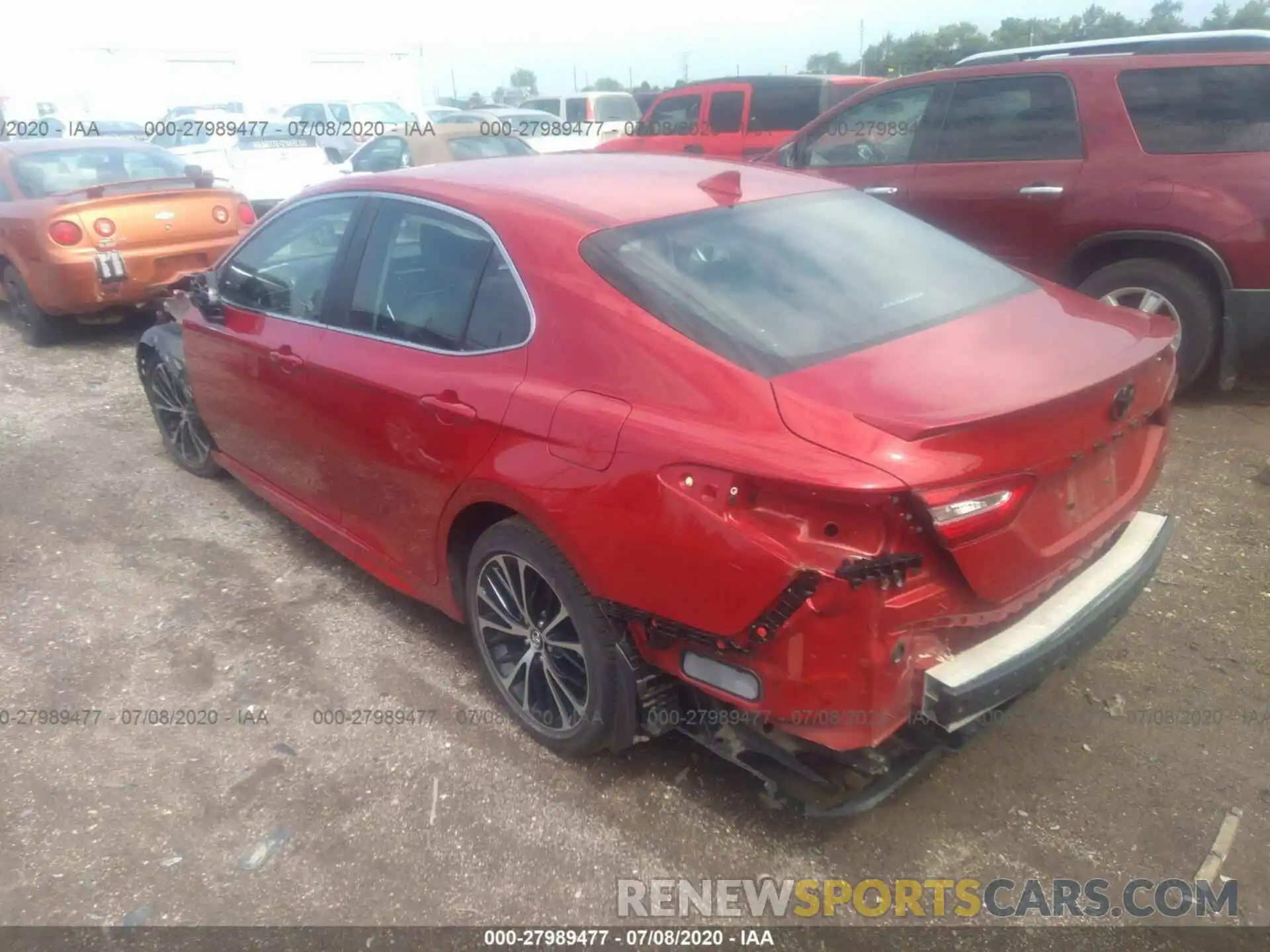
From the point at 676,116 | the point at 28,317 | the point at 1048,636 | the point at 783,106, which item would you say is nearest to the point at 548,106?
the point at 676,116

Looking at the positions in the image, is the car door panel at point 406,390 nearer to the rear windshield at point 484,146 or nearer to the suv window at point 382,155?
the rear windshield at point 484,146

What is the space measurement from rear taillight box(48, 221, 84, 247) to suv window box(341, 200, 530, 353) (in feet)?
16.2

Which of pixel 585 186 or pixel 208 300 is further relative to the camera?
pixel 208 300

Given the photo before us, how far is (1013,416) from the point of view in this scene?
7.09ft

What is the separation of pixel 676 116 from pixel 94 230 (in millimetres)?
7375

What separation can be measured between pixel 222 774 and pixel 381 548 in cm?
90

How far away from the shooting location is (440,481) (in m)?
2.95

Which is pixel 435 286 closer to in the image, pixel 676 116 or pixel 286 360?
pixel 286 360

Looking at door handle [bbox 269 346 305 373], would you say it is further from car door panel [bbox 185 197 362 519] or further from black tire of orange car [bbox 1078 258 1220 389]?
black tire of orange car [bbox 1078 258 1220 389]

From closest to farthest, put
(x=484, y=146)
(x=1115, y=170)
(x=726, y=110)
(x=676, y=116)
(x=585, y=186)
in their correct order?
(x=585, y=186)
(x=1115, y=170)
(x=726, y=110)
(x=484, y=146)
(x=676, y=116)

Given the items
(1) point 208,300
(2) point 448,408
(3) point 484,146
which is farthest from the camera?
(3) point 484,146

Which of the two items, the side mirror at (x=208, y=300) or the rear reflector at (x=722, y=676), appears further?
the side mirror at (x=208, y=300)

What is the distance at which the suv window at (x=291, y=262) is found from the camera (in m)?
3.55

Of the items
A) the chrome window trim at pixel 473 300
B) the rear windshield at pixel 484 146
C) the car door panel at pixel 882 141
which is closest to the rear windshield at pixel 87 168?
the rear windshield at pixel 484 146
